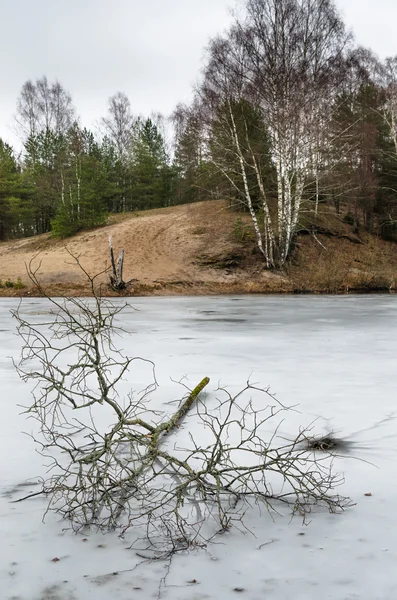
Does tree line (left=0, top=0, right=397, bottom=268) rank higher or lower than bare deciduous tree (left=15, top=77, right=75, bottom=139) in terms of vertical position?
lower

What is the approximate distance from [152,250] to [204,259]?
7.83ft

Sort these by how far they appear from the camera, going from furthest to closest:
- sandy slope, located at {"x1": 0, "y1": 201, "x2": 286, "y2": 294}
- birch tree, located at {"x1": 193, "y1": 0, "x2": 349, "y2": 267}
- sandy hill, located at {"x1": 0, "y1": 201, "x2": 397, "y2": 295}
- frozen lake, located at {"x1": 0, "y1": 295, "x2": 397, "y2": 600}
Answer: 1. sandy slope, located at {"x1": 0, "y1": 201, "x2": 286, "y2": 294}
2. sandy hill, located at {"x1": 0, "y1": 201, "x2": 397, "y2": 295}
3. birch tree, located at {"x1": 193, "y1": 0, "x2": 349, "y2": 267}
4. frozen lake, located at {"x1": 0, "y1": 295, "x2": 397, "y2": 600}

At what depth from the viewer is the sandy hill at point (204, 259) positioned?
54.0 feet

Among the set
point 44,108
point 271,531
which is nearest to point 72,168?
point 44,108

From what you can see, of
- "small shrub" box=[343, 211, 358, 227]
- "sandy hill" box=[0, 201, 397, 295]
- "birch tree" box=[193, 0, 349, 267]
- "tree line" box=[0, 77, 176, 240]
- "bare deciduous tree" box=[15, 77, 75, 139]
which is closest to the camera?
"birch tree" box=[193, 0, 349, 267]

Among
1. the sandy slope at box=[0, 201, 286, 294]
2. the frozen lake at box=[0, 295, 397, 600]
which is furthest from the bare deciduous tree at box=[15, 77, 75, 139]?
the frozen lake at box=[0, 295, 397, 600]

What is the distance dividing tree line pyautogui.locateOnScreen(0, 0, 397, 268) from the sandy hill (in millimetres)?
824

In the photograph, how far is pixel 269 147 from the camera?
57.9 feet

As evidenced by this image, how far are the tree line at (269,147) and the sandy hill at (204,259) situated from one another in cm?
82

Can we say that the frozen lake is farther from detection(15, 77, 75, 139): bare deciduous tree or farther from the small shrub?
detection(15, 77, 75, 139): bare deciduous tree

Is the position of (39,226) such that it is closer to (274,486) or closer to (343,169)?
(343,169)

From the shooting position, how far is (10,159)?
35.2 meters

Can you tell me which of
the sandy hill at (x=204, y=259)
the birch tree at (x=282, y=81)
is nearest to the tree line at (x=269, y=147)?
the birch tree at (x=282, y=81)

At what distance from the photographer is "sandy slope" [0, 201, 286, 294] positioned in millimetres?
17078
